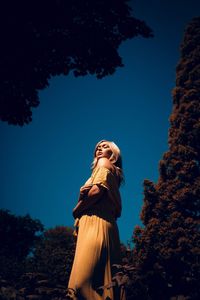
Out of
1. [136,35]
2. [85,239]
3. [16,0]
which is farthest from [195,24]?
[85,239]

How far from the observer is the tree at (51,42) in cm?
485

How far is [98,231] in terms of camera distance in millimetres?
4043

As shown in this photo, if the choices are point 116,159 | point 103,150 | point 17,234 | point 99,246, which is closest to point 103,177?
point 116,159

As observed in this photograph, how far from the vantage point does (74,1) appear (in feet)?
17.4

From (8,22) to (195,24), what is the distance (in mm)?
12740

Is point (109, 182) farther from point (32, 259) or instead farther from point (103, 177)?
point (32, 259)

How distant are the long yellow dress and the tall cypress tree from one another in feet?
13.9

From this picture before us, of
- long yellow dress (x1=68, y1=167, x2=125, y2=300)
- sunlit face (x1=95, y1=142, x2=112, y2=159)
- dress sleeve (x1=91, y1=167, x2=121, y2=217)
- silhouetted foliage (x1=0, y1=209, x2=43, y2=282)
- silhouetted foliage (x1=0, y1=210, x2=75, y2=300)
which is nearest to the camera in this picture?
silhouetted foliage (x1=0, y1=210, x2=75, y2=300)

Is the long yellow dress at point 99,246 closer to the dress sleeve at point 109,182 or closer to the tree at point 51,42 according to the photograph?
the dress sleeve at point 109,182

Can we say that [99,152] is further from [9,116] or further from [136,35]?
[136,35]

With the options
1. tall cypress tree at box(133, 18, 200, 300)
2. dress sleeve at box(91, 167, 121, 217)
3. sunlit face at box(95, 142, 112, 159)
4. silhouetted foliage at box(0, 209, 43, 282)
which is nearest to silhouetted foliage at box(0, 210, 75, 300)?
silhouetted foliage at box(0, 209, 43, 282)

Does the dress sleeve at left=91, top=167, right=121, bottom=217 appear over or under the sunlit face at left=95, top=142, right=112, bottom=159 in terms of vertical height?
under

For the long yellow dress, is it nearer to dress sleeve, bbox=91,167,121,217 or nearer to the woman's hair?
dress sleeve, bbox=91,167,121,217

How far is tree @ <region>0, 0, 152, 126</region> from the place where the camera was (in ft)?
15.9
